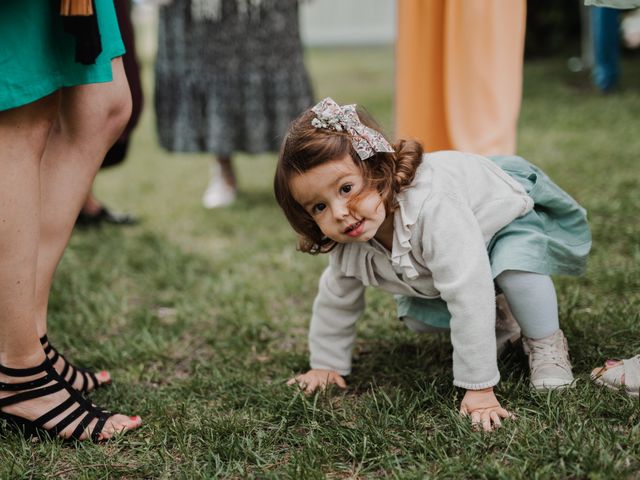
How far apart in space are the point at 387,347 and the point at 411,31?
1.39 meters

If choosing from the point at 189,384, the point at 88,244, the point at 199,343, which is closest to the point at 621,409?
the point at 189,384

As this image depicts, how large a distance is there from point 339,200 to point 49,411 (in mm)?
810

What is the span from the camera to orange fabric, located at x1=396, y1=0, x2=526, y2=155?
281cm

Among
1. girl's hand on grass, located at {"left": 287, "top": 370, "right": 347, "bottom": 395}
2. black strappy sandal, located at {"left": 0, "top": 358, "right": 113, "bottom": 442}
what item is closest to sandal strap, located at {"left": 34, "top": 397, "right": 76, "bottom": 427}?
black strappy sandal, located at {"left": 0, "top": 358, "right": 113, "bottom": 442}

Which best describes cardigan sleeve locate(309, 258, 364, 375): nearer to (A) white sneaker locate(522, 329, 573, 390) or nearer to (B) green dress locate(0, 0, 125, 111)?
(A) white sneaker locate(522, 329, 573, 390)

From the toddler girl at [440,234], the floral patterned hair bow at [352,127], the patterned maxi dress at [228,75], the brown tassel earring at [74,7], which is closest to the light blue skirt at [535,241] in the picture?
the toddler girl at [440,234]

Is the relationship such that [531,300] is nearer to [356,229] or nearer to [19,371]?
[356,229]

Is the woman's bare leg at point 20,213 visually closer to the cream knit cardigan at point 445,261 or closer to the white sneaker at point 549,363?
the cream knit cardigan at point 445,261

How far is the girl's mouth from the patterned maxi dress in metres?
2.45

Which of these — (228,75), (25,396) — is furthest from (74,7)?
(228,75)

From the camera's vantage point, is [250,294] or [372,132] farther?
[250,294]

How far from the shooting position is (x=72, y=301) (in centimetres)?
273

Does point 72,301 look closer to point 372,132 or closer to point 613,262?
point 372,132

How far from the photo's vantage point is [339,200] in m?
1.68
